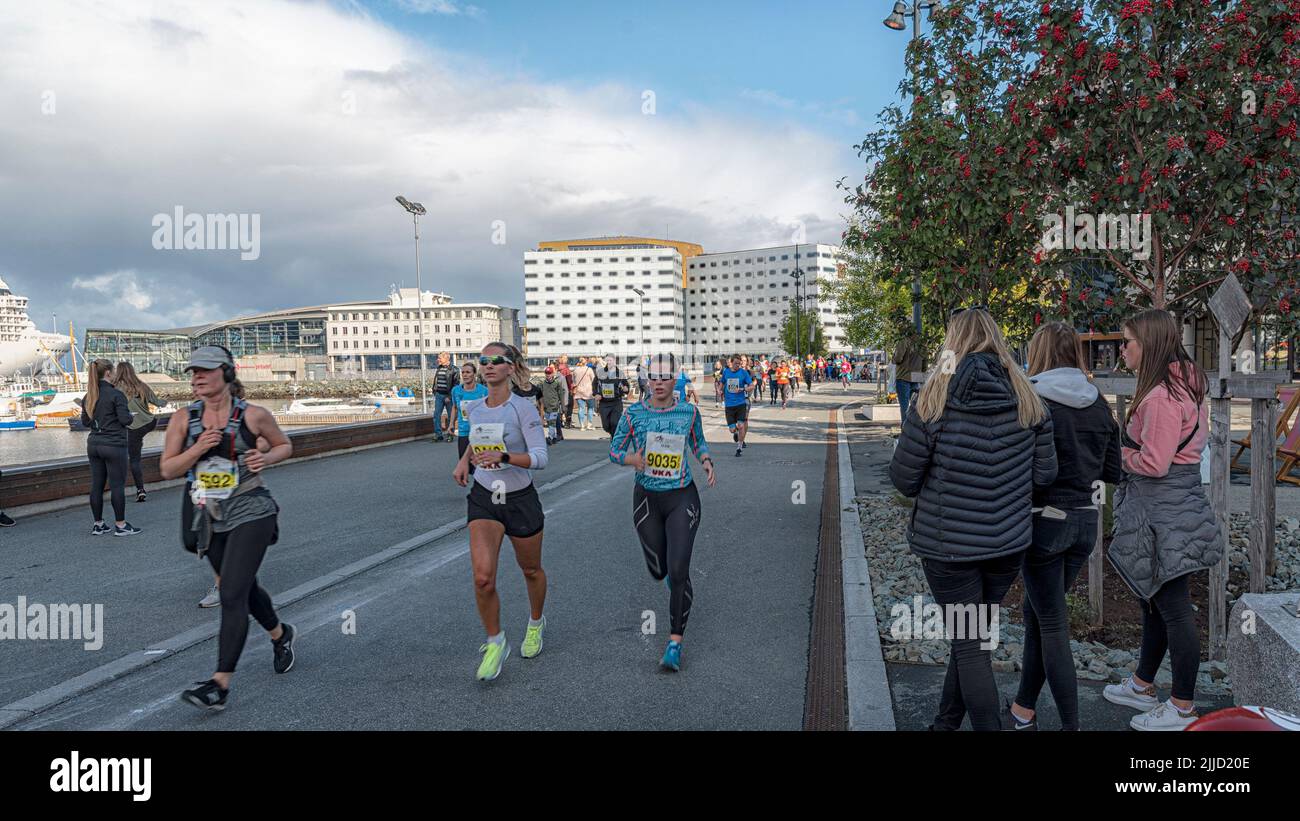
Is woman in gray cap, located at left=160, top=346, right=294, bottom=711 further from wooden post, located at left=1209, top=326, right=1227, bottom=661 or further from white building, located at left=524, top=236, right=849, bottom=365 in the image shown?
white building, located at left=524, top=236, right=849, bottom=365

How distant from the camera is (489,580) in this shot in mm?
4727

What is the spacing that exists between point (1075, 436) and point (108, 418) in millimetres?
9368

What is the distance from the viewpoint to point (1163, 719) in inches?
153

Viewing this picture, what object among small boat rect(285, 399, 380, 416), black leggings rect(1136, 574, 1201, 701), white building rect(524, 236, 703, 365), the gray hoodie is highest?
white building rect(524, 236, 703, 365)

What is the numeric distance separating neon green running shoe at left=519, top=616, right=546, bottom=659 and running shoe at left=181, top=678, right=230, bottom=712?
5.33ft

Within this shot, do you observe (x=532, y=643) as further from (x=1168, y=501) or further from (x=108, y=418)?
(x=108, y=418)

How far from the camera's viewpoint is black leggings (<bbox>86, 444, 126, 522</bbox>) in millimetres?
8922

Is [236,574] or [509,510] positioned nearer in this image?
[236,574]

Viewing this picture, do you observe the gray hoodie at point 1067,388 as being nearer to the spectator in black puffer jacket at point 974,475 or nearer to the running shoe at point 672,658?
the spectator in black puffer jacket at point 974,475

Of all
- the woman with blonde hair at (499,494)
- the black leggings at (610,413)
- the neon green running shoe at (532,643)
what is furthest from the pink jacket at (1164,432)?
the black leggings at (610,413)

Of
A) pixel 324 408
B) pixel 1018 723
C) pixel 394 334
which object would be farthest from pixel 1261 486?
pixel 394 334

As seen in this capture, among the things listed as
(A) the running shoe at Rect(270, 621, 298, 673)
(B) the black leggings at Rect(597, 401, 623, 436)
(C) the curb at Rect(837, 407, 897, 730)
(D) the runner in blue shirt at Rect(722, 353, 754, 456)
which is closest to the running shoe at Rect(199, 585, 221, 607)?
(A) the running shoe at Rect(270, 621, 298, 673)
